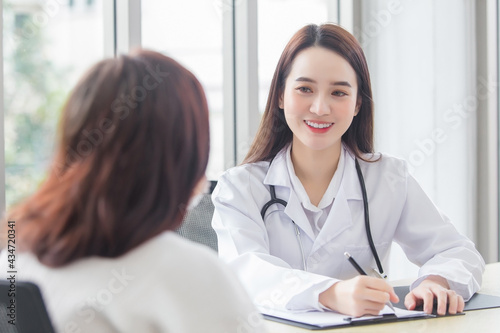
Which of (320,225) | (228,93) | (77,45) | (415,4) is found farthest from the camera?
(415,4)

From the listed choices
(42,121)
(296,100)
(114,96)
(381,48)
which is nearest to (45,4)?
(42,121)

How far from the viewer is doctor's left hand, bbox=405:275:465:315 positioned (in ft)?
4.66

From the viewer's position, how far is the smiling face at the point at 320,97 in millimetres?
1802

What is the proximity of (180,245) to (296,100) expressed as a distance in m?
1.05

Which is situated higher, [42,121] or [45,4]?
[45,4]

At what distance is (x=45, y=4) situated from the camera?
1.99 metres

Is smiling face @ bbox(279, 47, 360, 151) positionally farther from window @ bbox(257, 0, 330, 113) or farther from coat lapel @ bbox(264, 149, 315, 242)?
window @ bbox(257, 0, 330, 113)

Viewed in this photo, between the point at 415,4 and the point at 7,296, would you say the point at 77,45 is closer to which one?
the point at 7,296

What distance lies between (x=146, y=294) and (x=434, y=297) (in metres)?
0.88

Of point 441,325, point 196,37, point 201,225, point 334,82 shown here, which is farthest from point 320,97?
point 196,37

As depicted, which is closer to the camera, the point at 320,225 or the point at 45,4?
the point at 320,225

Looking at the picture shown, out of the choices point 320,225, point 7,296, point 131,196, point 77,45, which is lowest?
point 320,225

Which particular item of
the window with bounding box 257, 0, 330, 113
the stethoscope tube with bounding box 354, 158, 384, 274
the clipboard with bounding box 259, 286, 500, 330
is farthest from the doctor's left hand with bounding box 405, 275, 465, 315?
the window with bounding box 257, 0, 330, 113

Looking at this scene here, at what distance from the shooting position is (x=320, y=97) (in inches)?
70.9
